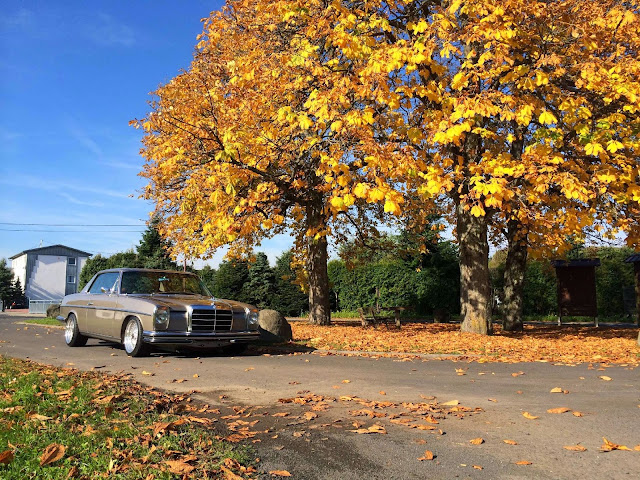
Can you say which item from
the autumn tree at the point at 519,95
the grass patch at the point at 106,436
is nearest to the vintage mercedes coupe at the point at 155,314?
the grass patch at the point at 106,436

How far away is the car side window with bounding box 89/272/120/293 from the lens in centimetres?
1084

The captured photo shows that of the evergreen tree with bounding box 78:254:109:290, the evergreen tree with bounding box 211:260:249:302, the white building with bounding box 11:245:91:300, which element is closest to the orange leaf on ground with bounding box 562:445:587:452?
the evergreen tree with bounding box 211:260:249:302

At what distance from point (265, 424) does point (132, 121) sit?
51.3 feet

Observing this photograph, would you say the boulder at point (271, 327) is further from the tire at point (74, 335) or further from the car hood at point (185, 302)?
the tire at point (74, 335)

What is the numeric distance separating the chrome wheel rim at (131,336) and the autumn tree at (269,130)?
313 centimetres

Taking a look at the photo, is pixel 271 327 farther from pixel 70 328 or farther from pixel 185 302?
pixel 70 328

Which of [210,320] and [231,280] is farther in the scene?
[231,280]

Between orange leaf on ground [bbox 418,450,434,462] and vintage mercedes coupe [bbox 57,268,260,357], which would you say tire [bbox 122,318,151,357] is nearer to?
vintage mercedes coupe [bbox 57,268,260,357]

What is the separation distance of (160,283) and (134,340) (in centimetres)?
155

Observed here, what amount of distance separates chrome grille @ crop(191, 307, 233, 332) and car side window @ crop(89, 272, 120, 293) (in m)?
2.40

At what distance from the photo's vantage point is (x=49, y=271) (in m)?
73.3

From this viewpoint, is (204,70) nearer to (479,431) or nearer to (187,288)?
(187,288)

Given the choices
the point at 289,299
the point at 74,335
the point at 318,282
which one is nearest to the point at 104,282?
the point at 74,335

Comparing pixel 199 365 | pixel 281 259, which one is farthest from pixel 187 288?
pixel 281 259
